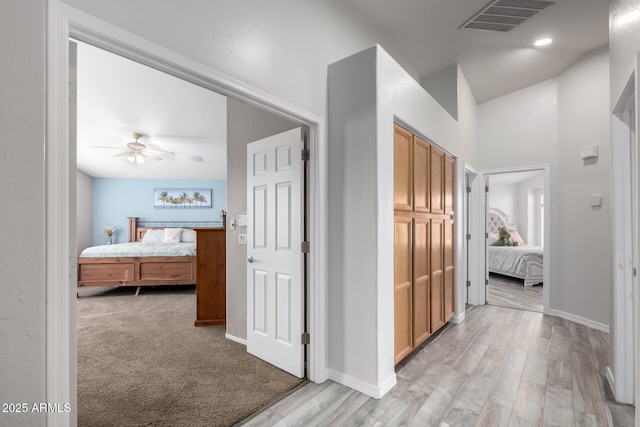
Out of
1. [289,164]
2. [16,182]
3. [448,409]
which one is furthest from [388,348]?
[16,182]

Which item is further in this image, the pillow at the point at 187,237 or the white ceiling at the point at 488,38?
the pillow at the point at 187,237

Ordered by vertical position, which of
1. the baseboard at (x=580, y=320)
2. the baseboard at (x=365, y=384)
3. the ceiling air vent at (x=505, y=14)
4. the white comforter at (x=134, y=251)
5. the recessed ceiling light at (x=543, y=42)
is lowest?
the baseboard at (x=580, y=320)

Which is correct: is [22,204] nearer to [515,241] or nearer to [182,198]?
[182,198]

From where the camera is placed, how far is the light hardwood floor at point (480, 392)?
179cm

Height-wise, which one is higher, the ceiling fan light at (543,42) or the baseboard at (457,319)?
the ceiling fan light at (543,42)

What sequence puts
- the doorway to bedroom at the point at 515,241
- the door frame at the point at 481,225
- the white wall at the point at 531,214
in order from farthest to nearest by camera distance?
the white wall at the point at 531,214 < the doorway to bedroom at the point at 515,241 < the door frame at the point at 481,225

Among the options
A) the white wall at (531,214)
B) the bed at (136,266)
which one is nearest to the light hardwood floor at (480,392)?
the bed at (136,266)

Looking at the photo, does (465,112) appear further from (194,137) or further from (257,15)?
(194,137)

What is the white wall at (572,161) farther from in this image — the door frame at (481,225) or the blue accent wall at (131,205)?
the blue accent wall at (131,205)

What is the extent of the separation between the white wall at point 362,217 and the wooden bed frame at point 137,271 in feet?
11.5

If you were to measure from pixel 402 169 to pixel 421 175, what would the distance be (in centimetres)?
42

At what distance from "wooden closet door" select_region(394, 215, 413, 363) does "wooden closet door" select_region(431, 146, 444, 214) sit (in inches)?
23.5

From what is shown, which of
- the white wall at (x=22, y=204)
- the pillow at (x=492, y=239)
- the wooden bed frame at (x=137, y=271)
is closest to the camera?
the white wall at (x=22, y=204)

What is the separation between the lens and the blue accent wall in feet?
23.6
